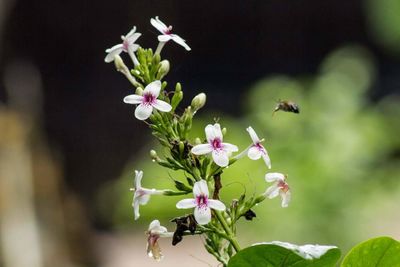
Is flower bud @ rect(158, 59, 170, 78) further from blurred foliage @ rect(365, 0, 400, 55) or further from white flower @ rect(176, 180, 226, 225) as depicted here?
blurred foliage @ rect(365, 0, 400, 55)

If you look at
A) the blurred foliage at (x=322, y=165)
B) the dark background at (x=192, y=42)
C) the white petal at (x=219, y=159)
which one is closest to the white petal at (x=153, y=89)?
the white petal at (x=219, y=159)

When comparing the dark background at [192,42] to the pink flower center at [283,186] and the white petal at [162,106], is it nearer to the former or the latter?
the pink flower center at [283,186]

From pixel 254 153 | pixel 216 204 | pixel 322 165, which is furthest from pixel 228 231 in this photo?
pixel 322 165

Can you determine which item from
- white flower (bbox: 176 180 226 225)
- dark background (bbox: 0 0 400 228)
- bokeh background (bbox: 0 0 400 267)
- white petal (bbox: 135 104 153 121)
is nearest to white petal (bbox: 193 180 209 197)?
white flower (bbox: 176 180 226 225)

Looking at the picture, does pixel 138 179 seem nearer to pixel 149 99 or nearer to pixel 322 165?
pixel 149 99

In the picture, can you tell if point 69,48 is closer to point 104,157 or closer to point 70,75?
point 70,75

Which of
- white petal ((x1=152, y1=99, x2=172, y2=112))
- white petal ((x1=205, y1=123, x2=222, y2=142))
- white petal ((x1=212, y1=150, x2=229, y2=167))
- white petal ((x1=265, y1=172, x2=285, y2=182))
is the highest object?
white petal ((x1=152, y1=99, x2=172, y2=112))

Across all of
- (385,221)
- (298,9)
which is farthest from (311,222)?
(298,9)
